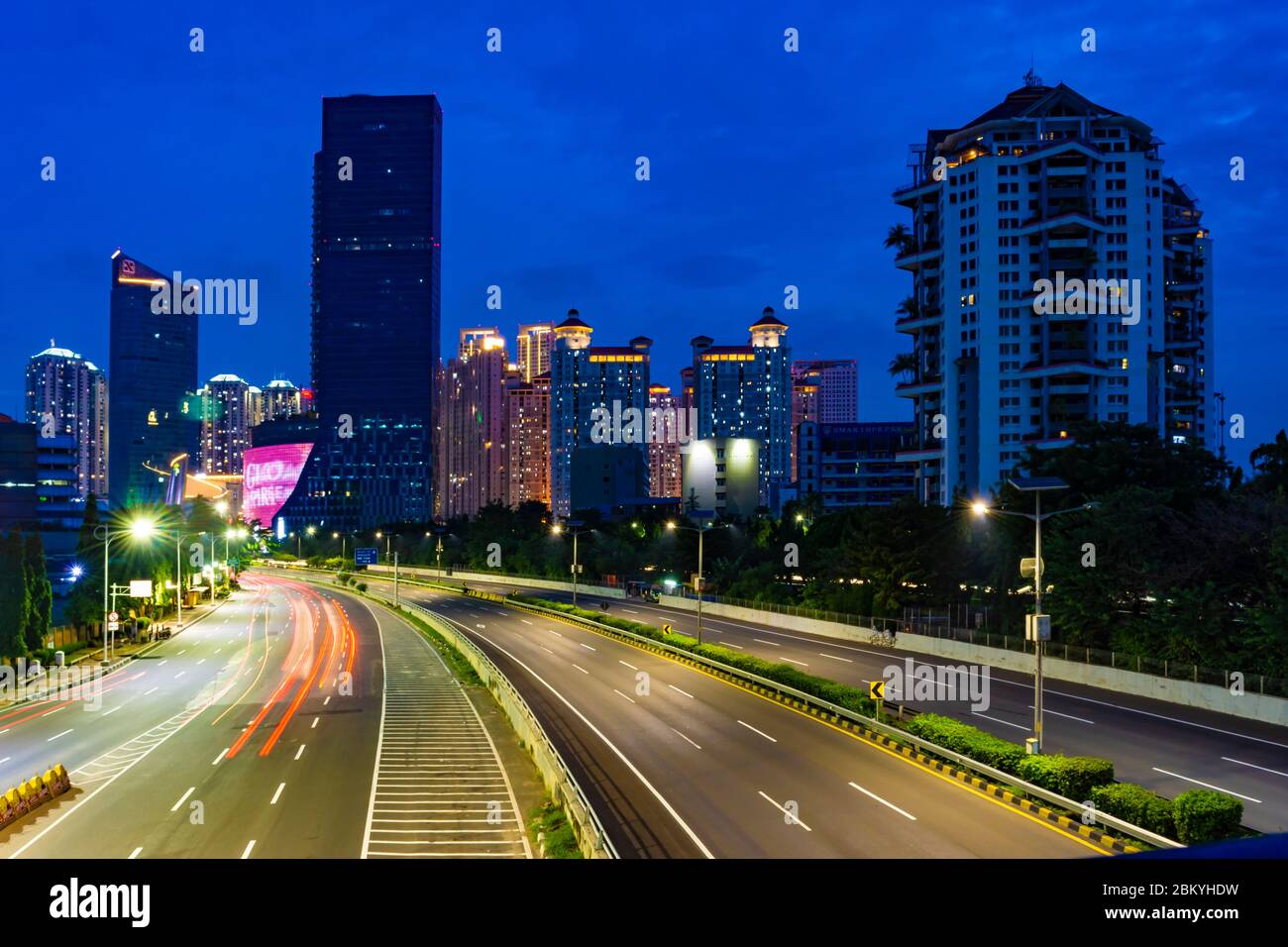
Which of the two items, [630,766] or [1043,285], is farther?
[1043,285]

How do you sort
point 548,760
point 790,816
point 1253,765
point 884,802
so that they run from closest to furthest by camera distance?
point 790,816, point 884,802, point 548,760, point 1253,765

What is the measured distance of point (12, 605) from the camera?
49312 mm

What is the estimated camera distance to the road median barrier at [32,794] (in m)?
23.8

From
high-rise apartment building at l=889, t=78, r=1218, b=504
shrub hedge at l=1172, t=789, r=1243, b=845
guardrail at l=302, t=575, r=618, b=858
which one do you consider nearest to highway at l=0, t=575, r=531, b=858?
guardrail at l=302, t=575, r=618, b=858

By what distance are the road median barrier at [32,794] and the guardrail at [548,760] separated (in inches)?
524

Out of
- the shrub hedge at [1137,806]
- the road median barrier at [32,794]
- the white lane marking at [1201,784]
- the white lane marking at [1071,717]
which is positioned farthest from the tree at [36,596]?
the white lane marking at [1201,784]

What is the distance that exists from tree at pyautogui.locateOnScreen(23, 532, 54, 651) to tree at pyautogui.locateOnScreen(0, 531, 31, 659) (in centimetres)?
52

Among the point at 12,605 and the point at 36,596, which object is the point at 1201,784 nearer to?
the point at 12,605

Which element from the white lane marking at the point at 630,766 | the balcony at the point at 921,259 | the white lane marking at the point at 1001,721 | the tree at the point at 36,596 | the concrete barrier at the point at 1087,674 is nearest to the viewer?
the white lane marking at the point at 630,766

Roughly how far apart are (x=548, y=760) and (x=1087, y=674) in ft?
94.5

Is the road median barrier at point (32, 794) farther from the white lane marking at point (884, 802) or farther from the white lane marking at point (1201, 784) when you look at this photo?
the white lane marking at point (1201, 784)

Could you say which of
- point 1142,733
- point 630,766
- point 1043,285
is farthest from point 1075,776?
point 1043,285

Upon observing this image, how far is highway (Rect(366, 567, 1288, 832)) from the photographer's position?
25844 millimetres
